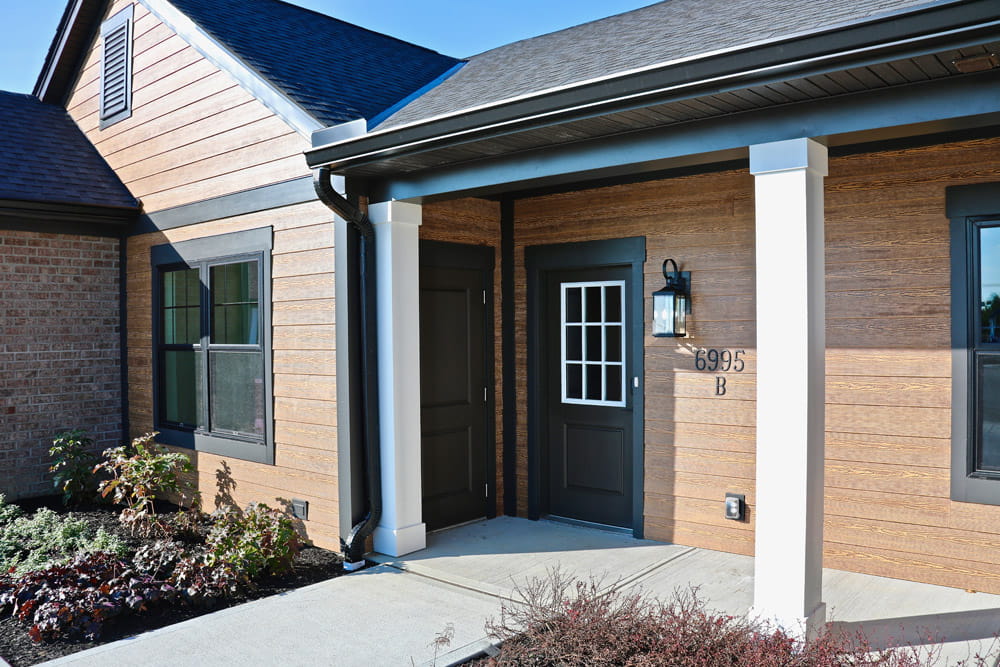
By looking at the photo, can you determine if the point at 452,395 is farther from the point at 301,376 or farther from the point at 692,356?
the point at 692,356

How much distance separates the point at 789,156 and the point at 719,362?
1888 mm

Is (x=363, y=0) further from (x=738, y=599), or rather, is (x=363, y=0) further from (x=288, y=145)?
(x=738, y=599)

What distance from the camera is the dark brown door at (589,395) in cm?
554

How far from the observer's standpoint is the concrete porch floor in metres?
3.70

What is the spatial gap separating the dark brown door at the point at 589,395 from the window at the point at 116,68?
464cm

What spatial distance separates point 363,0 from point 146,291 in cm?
1757

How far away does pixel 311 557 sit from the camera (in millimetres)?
5137

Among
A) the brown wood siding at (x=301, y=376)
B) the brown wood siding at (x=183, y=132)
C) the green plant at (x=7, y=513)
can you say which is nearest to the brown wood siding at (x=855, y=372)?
the brown wood siding at (x=301, y=376)

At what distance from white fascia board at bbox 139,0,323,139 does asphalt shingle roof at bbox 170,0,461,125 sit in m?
0.05

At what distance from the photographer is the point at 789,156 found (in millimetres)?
3363

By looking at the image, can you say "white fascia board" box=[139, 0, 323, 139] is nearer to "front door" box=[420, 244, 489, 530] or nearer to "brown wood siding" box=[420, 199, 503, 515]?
"brown wood siding" box=[420, 199, 503, 515]

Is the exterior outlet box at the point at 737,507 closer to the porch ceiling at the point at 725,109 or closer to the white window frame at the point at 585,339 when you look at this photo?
the white window frame at the point at 585,339

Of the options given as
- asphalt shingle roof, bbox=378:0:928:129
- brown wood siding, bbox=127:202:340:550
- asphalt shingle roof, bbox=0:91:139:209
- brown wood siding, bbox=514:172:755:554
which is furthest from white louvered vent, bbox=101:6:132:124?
brown wood siding, bbox=514:172:755:554

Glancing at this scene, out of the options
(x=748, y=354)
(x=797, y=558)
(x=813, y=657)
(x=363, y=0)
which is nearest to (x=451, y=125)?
(x=748, y=354)
